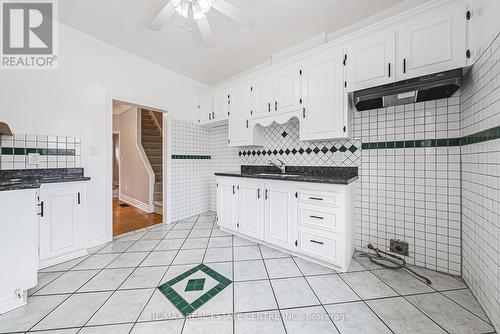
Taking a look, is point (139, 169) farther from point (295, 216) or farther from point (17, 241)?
point (295, 216)

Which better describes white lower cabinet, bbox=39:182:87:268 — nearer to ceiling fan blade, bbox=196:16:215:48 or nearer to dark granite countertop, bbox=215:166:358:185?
dark granite countertop, bbox=215:166:358:185

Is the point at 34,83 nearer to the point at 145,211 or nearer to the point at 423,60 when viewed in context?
the point at 145,211

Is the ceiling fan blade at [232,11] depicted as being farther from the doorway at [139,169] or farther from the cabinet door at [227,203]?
the doorway at [139,169]

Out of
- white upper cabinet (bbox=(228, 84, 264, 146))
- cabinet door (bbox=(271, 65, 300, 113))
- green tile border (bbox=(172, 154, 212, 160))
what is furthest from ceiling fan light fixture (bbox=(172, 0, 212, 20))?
green tile border (bbox=(172, 154, 212, 160))

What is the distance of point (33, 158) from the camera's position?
1.92 meters

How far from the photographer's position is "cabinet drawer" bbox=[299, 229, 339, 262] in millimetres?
1794

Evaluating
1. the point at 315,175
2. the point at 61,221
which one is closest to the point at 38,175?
the point at 61,221

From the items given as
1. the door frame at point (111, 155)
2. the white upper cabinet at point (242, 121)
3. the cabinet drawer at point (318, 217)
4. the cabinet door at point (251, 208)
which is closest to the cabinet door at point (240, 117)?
the white upper cabinet at point (242, 121)

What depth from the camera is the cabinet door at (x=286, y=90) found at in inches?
89.4

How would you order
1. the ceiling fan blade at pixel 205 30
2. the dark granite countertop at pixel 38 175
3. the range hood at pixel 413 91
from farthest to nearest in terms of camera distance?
1. the dark granite countertop at pixel 38 175
2. the ceiling fan blade at pixel 205 30
3. the range hood at pixel 413 91

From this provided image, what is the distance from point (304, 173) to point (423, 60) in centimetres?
159

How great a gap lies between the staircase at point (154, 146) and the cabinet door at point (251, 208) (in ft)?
7.31

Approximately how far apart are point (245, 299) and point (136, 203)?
4.13 meters

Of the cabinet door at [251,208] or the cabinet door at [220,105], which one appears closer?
the cabinet door at [251,208]
